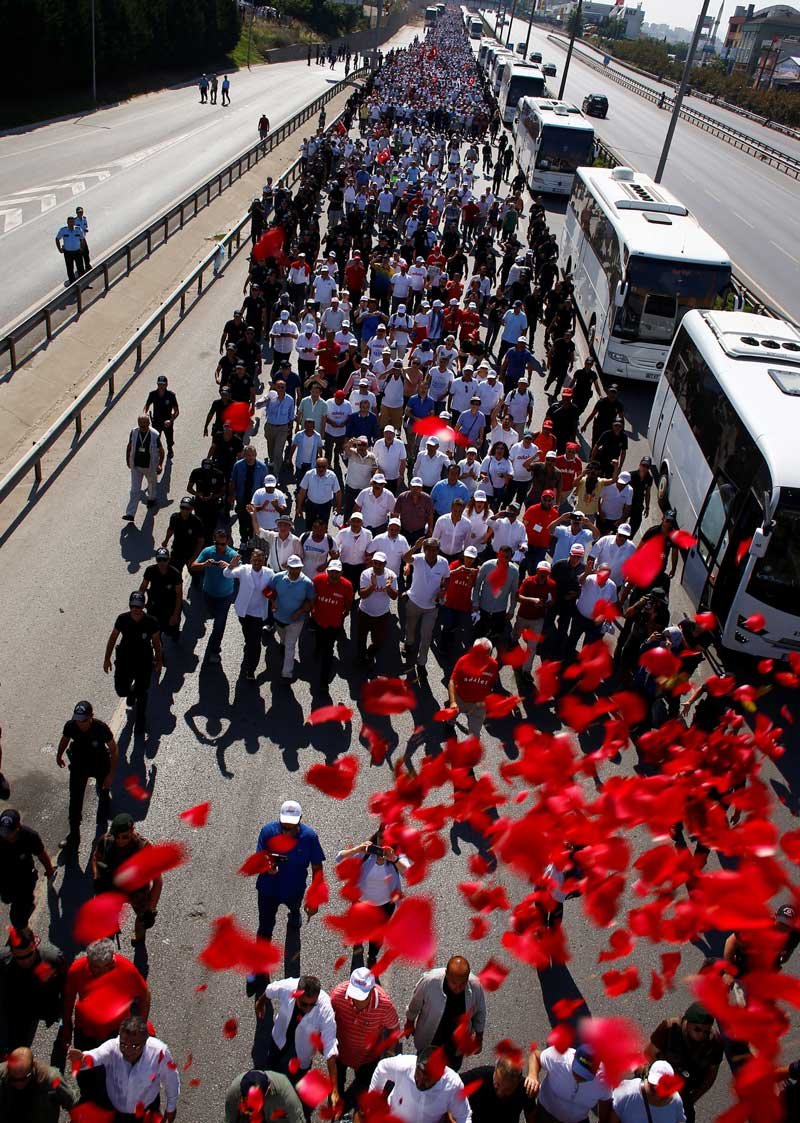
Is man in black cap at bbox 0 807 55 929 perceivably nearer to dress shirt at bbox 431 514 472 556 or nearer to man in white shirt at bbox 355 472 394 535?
dress shirt at bbox 431 514 472 556

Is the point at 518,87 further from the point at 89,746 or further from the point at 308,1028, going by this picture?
the point at 308,1028

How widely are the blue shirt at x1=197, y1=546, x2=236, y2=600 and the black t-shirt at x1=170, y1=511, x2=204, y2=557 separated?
0.40m

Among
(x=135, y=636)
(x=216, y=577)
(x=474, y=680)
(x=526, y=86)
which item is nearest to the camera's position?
(x=135, y=636)

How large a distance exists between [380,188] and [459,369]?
13344mm

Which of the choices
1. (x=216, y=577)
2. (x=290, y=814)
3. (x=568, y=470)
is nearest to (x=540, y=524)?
(x=568, y=470)

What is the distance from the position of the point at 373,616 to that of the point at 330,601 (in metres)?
0.54

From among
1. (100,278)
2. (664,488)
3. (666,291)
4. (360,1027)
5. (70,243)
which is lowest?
(100,278)

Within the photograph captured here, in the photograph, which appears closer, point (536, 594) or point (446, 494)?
point (536, 594)

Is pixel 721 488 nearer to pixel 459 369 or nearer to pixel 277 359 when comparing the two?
pixel 459 369

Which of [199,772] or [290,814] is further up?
[290,814]

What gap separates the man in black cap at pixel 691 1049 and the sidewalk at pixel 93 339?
10502 millimetres

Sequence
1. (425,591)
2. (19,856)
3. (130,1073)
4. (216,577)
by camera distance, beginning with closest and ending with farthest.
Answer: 1. (130,1073)
2. (19,856)
3. (216,577)
4. (425,591)

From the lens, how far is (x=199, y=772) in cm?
782

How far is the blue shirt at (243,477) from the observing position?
10.6 meters
